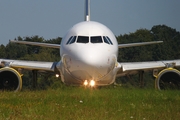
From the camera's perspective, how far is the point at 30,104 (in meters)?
12.7

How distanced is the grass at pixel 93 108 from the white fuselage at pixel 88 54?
5.59 meters

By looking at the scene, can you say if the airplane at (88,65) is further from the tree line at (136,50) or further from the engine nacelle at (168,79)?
the tree line at (136,50)

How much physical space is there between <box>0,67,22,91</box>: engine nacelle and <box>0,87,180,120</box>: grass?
8153mm

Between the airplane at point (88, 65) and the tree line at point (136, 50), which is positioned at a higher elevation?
the airplane at point (88, 65)

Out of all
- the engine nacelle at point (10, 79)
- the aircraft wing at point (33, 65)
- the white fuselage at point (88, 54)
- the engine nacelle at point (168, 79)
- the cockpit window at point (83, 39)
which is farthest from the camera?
the aircraft wing at point (33, 65)

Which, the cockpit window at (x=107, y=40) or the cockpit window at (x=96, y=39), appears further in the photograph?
the cockpit window at (x=107, y=40)

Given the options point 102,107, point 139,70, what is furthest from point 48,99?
point 139,70

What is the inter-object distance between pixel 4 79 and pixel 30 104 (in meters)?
10.6

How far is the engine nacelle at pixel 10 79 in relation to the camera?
22.6 meters

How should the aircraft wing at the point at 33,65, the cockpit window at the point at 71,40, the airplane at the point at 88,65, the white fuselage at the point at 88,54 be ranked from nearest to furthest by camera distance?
1. the white fuselage at the point at 88,54
2. the airplane at the point at 88,65
3. the cockpit window at the point at 71,40
4. the aircraft wing at the point at 33,65

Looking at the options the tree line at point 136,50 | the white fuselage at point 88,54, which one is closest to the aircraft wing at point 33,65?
the white fuselage at point 88,54

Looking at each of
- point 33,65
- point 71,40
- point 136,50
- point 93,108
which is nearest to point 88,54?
point 71,40

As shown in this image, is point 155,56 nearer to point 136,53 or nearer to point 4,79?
point 136,53

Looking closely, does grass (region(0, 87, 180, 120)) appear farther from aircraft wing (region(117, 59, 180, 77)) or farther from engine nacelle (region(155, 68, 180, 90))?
aircraft wing (region(117, 59, 180, 77))
